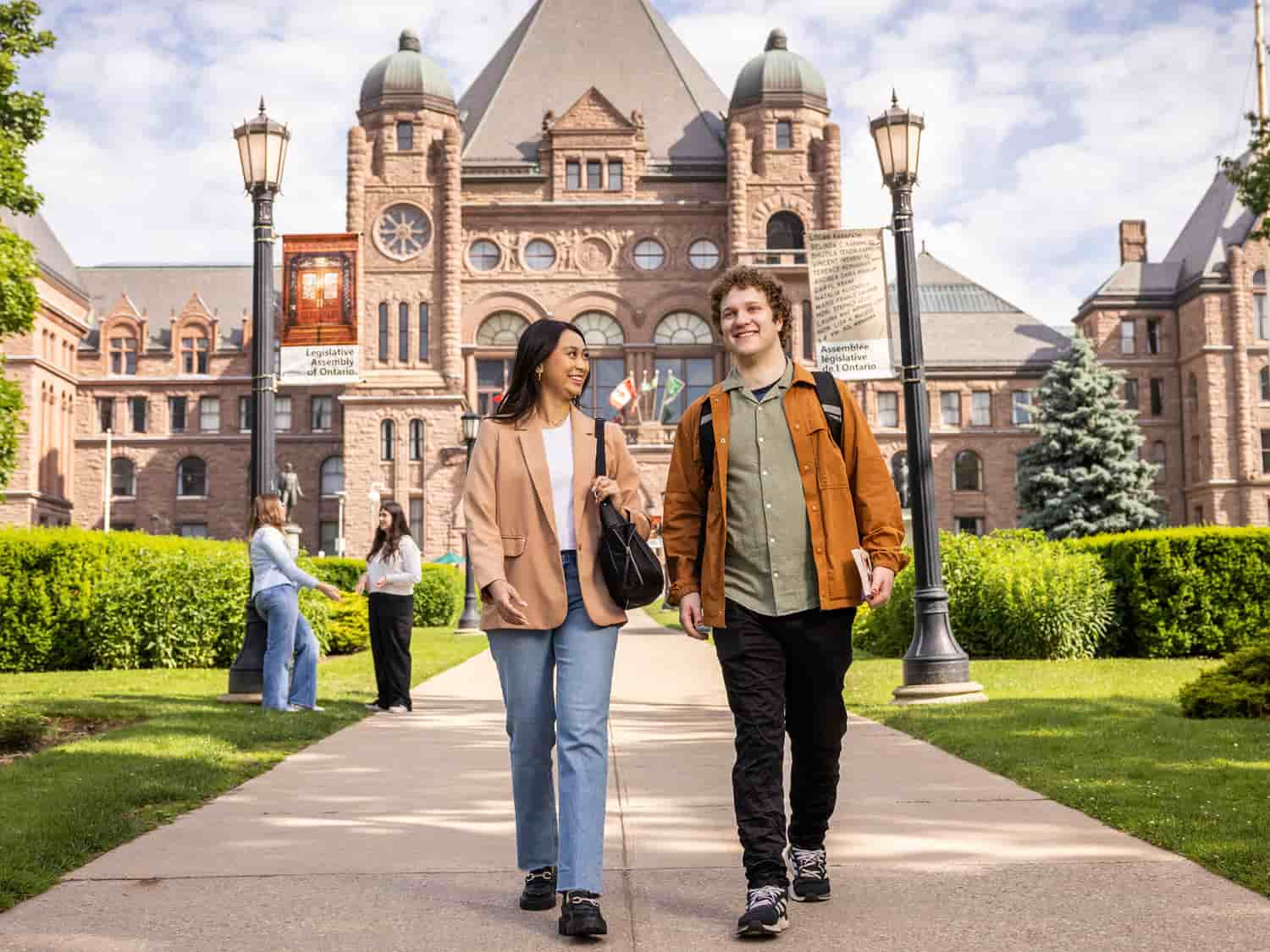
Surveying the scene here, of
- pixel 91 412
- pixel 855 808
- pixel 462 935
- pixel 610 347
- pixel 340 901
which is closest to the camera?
pixel 462 935

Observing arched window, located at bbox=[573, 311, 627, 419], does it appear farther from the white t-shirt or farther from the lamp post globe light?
the white t-shirt

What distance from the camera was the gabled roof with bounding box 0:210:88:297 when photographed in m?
67.1

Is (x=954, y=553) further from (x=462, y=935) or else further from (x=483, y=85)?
(x=483, y=85)

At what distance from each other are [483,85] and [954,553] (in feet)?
177

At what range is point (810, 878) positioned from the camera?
15.9 feet

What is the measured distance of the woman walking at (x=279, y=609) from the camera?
37.0 ft

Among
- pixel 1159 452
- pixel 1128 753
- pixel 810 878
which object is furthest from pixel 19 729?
pixel 1159 452

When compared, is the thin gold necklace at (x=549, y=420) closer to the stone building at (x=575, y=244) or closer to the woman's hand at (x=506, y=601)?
the woman's hand at (x=506, y=601)

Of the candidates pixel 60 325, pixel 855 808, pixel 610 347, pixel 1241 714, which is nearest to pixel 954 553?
pixel 1241 714

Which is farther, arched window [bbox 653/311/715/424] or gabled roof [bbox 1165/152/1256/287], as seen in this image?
gabled roof [bbox 1165/152/1256/287]

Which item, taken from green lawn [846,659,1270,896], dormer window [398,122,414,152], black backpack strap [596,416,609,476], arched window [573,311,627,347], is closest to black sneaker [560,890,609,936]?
black backpack strap [596,416,609,476]

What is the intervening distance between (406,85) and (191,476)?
992 inches

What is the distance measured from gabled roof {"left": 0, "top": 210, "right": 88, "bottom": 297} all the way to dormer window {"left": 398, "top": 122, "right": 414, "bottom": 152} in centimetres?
1982

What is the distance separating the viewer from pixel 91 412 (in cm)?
7188
